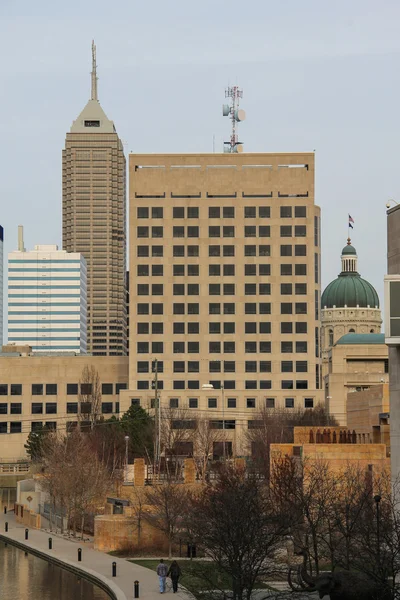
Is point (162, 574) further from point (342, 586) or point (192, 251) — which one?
point (192, 251)

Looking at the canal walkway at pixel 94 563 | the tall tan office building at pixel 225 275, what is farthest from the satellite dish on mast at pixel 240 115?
the canal walkway at pixel 94 563

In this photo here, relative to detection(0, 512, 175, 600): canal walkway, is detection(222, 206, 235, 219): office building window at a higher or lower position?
higher

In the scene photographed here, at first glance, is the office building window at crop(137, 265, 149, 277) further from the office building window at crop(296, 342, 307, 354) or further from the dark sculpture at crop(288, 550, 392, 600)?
the dark sculpture at crop(288, 550, 392, 600)

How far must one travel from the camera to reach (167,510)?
64.8m

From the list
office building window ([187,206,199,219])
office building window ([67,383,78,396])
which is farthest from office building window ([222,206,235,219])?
office building window ([67,383,78,396])

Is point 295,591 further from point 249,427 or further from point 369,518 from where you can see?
point 249,427

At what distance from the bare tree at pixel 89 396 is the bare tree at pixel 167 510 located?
66930mm

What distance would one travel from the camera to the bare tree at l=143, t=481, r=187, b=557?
212ft

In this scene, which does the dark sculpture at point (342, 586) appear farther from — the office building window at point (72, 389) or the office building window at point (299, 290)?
the office building window at point (72, 389)

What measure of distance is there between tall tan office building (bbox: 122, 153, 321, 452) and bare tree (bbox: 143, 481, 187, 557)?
77.1 metres

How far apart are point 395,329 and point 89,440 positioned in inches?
2711

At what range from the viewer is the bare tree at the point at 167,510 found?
212ft

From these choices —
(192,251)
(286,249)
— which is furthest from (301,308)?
(192,251)

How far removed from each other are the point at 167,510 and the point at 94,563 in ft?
16.2
